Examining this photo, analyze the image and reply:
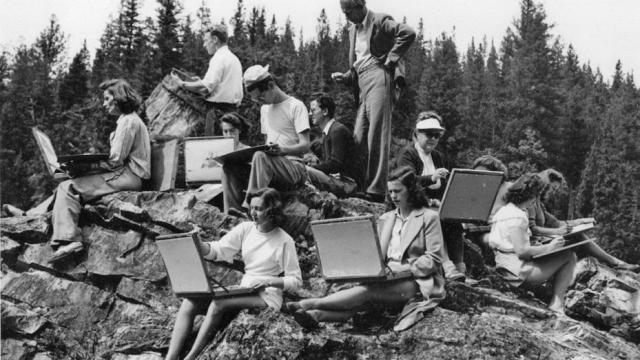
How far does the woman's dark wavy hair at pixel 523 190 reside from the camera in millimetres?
8484

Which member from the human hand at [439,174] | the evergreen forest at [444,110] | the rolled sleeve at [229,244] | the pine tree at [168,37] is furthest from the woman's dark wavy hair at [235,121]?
the pine tree at [168,37]

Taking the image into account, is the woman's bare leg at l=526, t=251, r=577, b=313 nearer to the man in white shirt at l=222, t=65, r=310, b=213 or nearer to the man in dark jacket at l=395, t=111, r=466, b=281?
the man in dark jacket at l=395, t=111, r=466, b=281

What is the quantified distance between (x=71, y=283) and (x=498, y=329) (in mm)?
5032

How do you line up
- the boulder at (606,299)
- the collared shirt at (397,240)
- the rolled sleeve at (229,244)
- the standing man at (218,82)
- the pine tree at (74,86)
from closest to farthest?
the collared shirt at (397,240) < the rolled sleeve at (229,244) < the boulder at (606,299) < the standing man at (218,82) < the pine tree at (74,86)

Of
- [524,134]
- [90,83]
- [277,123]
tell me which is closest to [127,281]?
[277,123]

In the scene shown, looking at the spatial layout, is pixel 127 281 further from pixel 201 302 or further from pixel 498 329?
pixel 498 329

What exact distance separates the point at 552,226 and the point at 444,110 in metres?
45.4

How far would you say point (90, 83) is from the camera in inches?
2483

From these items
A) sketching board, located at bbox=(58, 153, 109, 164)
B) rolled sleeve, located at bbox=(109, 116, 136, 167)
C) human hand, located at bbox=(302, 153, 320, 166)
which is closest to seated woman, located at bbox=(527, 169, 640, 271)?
human hand, located at bbox=(302, 153, 320, 166)

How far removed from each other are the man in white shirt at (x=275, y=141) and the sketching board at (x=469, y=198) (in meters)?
1.82

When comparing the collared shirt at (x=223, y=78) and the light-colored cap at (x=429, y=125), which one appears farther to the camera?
the collared shirt at (x=223, y=78)

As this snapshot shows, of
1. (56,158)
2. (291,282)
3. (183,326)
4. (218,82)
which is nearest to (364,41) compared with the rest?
(218,82)

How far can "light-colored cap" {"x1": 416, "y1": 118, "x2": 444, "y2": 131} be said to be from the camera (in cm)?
850

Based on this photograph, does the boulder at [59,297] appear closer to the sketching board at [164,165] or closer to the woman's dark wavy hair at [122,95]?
the sketching board at [164,165]
